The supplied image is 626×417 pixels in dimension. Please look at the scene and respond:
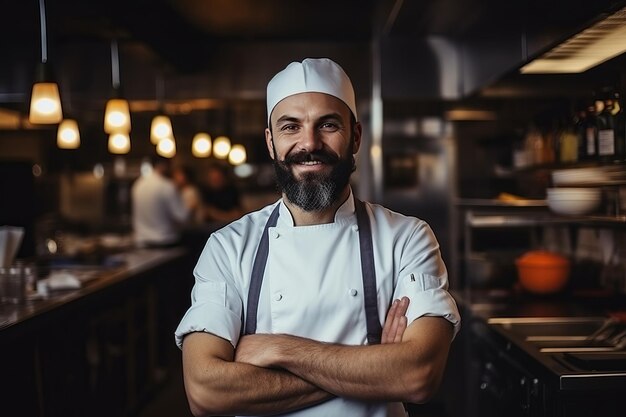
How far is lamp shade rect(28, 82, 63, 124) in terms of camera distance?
326 cm

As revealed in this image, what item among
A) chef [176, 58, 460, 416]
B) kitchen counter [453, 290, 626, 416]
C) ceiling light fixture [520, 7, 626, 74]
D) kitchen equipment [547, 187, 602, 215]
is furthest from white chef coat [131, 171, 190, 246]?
chef [176, 58, 460, 416]

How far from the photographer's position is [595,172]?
9.34 ft

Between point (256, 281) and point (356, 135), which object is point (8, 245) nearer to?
point (256, 281)

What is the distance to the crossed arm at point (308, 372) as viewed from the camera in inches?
64.8

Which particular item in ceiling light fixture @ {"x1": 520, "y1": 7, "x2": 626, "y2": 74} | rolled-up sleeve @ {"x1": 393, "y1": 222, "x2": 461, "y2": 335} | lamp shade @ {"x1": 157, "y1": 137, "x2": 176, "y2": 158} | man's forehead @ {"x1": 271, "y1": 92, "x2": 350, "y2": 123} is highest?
ceiling light fixture @ {"x1": 520, "y1": 7, "x2": 626, "y2": 74}

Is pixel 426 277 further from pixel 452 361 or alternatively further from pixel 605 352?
pixel 452 361

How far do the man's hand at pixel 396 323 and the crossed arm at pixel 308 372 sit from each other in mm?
24

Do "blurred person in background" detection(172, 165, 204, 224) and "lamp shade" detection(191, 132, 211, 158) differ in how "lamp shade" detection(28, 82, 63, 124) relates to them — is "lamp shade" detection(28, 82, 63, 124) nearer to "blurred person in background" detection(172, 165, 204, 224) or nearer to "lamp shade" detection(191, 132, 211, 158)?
"lamp shade" detection(191, 132, 211, 158)

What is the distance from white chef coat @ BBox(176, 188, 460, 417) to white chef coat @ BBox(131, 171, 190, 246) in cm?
476

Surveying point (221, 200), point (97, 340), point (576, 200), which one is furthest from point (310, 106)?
point (221, 200)

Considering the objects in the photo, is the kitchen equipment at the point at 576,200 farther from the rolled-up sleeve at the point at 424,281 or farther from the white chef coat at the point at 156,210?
the white chef coat at the point at 156,210

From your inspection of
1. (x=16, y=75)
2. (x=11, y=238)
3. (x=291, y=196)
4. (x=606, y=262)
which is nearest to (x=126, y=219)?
(x=16, y=75)

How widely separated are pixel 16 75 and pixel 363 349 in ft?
15.2

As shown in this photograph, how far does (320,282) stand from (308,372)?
10.7 inches
